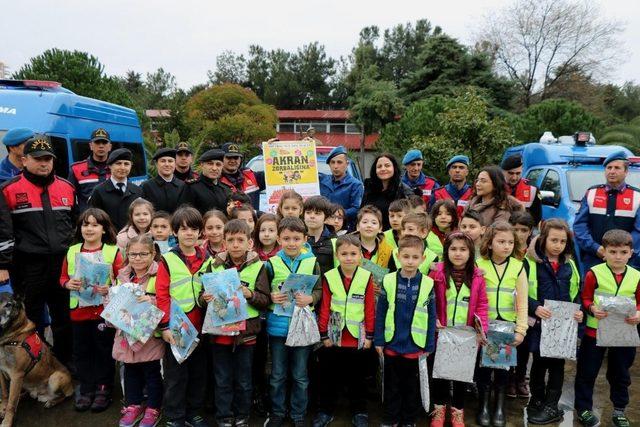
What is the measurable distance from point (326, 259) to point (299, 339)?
747mm

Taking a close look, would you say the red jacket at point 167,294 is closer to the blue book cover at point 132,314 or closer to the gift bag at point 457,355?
the blue book cover at point 132,314

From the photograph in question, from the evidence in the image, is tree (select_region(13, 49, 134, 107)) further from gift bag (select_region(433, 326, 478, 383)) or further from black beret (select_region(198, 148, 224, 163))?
gift bag (select_region(433, 326, 478, 383))

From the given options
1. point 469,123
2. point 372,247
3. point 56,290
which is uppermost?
point 469,123

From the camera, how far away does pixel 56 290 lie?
423 cm

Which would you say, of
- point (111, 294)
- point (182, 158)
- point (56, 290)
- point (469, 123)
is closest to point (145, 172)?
point (182, 158)

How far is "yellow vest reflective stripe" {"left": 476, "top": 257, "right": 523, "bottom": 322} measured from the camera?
3.74m

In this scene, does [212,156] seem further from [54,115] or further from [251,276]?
[54,115]

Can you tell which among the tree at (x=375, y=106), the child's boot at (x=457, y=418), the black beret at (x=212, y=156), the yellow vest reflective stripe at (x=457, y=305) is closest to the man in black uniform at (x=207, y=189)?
the black beret at (x=212, y=156)

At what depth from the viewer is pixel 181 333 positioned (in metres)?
3.53

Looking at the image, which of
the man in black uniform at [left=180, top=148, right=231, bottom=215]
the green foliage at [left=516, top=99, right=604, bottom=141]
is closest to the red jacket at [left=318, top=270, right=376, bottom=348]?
the man in black uniform at [left=180, top=148, right=231, bottom=215]

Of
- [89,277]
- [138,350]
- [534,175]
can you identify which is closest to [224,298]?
[138,350]

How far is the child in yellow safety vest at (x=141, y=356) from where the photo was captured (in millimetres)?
3656

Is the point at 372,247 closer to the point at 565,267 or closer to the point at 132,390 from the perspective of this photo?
the point at 565,267

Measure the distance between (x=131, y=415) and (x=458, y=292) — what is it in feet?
8.75
